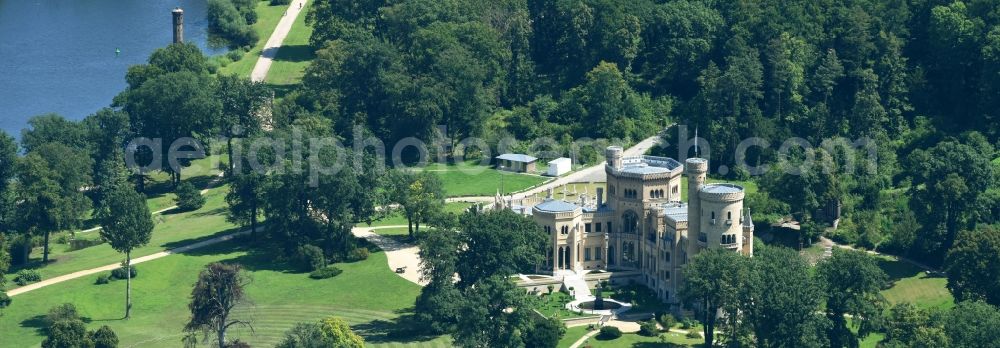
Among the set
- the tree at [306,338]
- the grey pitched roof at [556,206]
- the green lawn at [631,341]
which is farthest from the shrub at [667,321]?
the tree at [306,338]

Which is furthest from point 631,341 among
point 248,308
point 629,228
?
point 248,308

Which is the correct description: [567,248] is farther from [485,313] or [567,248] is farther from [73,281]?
[73,281]

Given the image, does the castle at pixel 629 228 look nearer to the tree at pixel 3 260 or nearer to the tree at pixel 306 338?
the tree at pixel 306 338

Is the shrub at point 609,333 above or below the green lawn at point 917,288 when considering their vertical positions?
below

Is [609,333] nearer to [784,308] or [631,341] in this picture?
[631,341]

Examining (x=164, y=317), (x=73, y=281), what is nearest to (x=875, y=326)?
(x=164, y=317)

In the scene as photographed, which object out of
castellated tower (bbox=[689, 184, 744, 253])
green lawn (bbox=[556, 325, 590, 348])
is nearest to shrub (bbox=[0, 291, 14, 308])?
green lawn (bbox=[556, 325, 590, 348])
